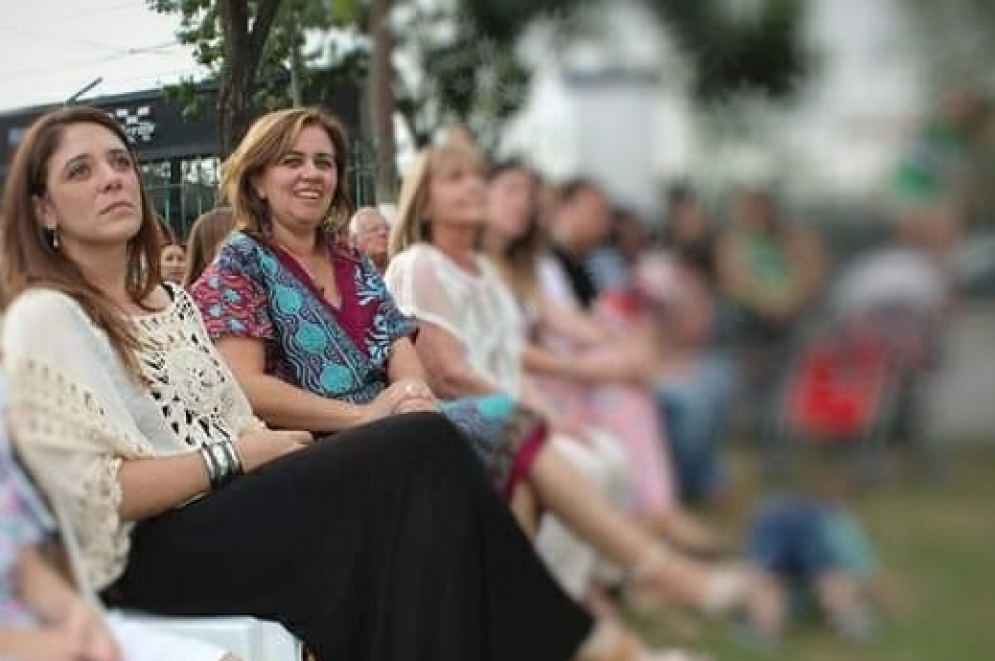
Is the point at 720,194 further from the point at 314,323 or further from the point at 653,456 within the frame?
the point at 314,323

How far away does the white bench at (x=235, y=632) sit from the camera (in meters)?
1.52

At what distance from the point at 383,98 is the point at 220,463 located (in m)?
0.37

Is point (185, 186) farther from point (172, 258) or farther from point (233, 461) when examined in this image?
point (233, 461)

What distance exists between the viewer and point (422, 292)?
5.35ft

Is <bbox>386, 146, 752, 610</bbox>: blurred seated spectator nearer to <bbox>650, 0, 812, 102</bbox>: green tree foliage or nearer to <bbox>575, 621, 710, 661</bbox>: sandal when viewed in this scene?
<bbox>575, 621, 710, 661</bbox>: sandal

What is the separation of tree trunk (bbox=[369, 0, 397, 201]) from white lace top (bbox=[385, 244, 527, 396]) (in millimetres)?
78

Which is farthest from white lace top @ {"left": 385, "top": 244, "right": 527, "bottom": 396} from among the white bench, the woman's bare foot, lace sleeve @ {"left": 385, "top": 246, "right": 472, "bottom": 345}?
the woman's bare foot

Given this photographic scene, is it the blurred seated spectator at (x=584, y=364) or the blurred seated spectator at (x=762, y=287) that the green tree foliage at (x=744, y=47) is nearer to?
the blurred seated spectator at (x=762, y=287)

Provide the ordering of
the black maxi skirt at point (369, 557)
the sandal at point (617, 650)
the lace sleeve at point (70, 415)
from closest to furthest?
the sandal at point (617, 650) → the lace sleeve at point (70, 415) → the black maxi skirt at point (369, 557)

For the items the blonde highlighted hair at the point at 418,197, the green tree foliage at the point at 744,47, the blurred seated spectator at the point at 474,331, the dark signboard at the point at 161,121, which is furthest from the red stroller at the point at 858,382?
the dark signboard at the point at 161,121

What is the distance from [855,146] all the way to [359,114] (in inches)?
32.5

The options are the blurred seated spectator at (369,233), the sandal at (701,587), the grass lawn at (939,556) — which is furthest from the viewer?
the blurred seated spectator at (369,233)

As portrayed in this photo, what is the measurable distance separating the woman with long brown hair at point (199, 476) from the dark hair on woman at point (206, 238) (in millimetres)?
36

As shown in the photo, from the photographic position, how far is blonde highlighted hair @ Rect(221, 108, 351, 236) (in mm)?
1538
